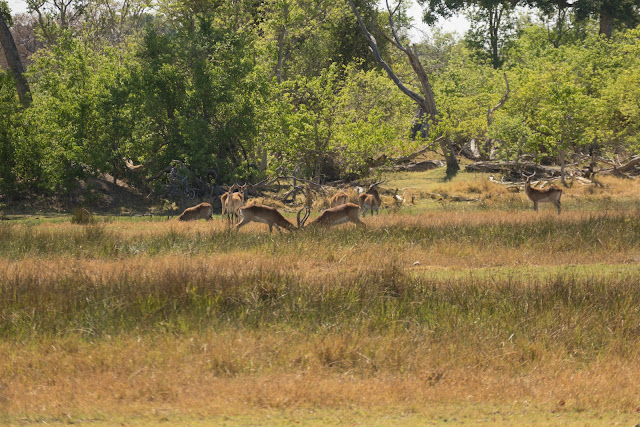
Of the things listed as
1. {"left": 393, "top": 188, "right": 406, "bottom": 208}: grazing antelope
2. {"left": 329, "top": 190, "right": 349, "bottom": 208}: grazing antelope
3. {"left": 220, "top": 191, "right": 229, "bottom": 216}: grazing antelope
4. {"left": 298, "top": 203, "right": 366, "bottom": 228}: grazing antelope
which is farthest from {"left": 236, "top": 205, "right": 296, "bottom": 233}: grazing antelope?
{"left": 393, "top": 188, "right": 406, "bottom": 208}: grazing antelope

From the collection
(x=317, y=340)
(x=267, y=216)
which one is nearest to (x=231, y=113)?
(x=267, y=216)

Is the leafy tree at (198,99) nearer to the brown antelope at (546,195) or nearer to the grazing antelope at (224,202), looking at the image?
the grazing antelope at (224,202)

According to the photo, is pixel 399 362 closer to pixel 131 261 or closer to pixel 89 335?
pixel 89 335

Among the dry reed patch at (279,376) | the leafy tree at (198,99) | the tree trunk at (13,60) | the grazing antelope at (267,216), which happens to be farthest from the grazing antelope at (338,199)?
the tree trunk at (13,60)

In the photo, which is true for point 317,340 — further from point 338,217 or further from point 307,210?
point 307,210

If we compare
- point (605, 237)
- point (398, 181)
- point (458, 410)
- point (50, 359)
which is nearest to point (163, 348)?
point (50, 359)

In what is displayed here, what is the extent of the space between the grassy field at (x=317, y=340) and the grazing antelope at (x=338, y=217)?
10.2 feet

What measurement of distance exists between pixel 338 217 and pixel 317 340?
32.1 ft

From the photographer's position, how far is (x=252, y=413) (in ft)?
21.3

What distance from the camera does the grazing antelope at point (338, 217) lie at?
17753mm

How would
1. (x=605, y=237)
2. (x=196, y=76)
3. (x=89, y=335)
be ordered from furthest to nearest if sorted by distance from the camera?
(x=196, y=76) → (x=605, y=237) → (x=89, y=335)

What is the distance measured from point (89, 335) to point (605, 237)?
1198 cm

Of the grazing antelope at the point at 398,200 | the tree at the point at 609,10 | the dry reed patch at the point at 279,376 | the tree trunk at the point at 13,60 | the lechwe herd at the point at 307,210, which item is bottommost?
the grazing antelope at the point at 398,200

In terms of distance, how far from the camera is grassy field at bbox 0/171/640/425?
21.9 ft
